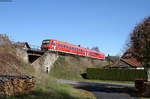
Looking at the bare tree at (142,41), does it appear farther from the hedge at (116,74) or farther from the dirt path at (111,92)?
the hedge at (116,74)

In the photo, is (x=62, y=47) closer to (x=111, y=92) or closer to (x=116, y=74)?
(x=116, y=74)

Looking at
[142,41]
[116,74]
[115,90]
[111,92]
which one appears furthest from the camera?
[116,74]

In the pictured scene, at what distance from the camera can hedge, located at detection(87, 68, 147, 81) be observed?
4372cm

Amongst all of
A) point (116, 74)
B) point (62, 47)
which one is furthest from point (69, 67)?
point (116, 74)

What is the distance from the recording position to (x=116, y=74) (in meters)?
45.3

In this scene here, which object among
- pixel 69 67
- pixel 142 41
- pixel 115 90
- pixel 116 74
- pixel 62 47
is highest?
pixel 62 47

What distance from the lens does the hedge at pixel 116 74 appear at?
43.7 m

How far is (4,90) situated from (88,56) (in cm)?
5479


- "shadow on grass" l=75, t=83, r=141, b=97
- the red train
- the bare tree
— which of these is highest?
the red train

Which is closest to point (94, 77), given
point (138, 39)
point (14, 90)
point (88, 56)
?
point (88, 56)

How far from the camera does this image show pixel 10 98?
31.8 feet

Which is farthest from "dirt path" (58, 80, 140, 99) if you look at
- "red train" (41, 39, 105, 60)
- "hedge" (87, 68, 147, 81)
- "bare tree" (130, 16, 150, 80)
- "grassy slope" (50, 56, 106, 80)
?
"red train" (41, 39, 105, 60)

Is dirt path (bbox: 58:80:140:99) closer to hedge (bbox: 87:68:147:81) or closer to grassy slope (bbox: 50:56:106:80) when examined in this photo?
hedge (bbox: 87:68:147:81)

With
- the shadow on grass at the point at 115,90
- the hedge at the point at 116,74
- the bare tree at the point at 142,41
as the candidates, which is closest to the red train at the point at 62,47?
the hedge at the point at 116,74
